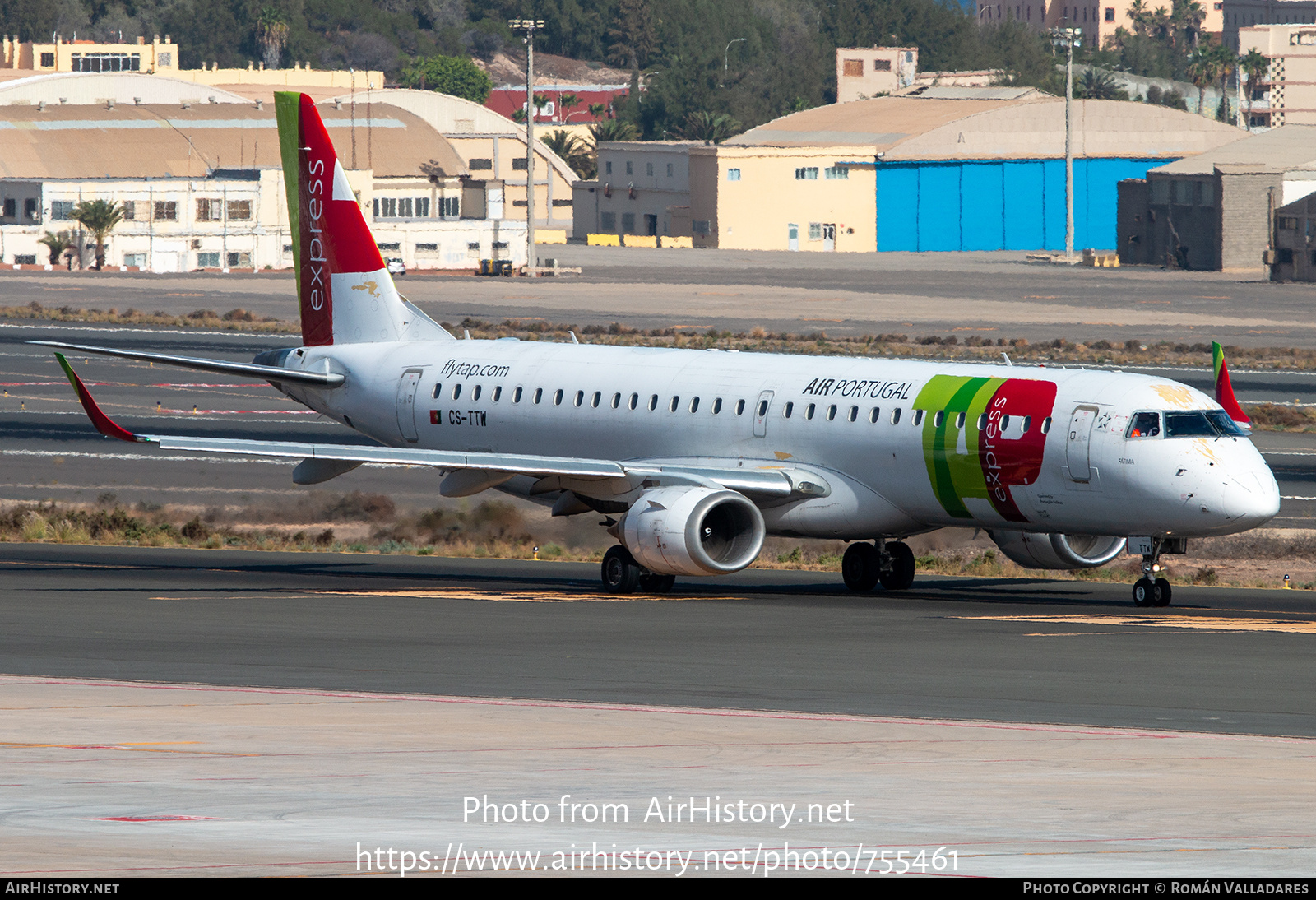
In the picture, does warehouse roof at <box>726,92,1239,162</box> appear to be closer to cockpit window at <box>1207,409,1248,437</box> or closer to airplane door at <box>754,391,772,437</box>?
airplane door at <box>754,391,772,437</box>

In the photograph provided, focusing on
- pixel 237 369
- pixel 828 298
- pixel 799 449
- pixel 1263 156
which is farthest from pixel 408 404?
pixel 1263 156

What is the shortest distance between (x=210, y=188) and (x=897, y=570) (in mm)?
123020

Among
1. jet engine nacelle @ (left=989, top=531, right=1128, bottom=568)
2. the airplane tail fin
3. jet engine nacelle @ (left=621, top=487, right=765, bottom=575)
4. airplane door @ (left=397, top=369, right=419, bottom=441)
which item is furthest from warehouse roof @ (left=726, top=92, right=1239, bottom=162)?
jet engine nacelle @ (left=621, top=487, right=765, bottom=575)

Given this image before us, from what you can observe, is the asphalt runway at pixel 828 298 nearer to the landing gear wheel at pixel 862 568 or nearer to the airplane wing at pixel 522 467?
the landing gear wheel at pixel 862 568

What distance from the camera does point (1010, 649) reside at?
92.3 ft

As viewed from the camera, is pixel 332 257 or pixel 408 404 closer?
pixel 408 404

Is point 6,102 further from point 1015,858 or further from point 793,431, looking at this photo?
point 1015,858

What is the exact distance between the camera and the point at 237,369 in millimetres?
40031

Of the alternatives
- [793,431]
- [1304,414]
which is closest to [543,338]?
[1304,414]

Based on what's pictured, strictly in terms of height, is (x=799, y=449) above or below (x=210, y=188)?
below

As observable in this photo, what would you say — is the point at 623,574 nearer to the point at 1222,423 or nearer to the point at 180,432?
the point at 1222,423

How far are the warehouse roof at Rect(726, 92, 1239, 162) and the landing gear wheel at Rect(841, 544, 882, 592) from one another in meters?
155

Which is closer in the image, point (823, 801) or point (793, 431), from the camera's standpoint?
point (823, 801)

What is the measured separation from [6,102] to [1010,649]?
6635 inches
